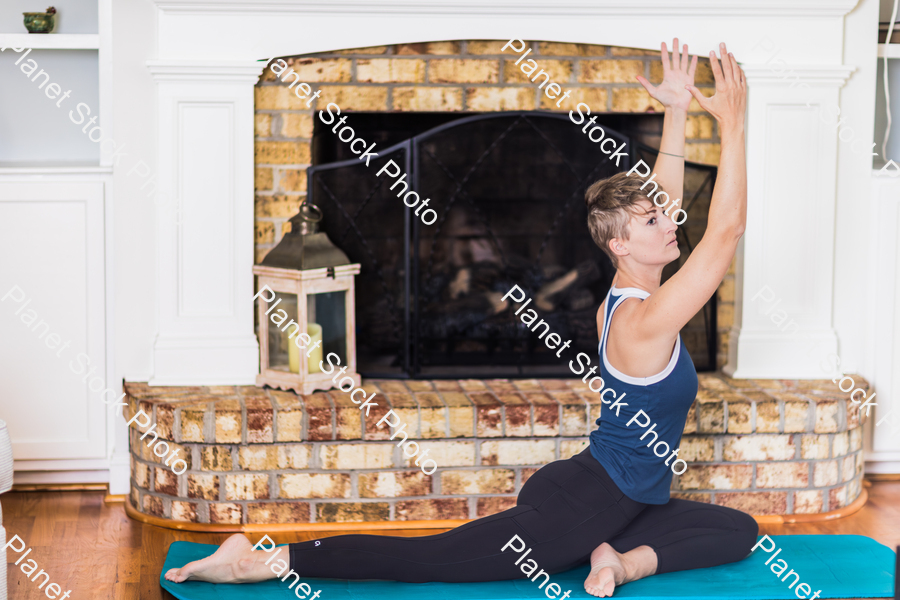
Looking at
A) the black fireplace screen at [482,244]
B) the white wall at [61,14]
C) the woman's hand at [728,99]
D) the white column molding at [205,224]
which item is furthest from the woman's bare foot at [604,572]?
the white wall at [61,14]

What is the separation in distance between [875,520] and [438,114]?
171cm

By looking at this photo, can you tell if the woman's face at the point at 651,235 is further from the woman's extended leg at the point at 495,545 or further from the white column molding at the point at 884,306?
the white column molding at the point at 884,306

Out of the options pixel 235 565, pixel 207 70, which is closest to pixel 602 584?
pixel 235 565

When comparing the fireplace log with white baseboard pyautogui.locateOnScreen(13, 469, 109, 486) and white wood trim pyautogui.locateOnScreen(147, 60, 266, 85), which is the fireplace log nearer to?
white wood trim pyautogui.locateOnScreen(147, 60, 266, 85)

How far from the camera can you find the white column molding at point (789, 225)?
2.70 metres

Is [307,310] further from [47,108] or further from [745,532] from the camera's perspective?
[745,532]

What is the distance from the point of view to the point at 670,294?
5.87 ft

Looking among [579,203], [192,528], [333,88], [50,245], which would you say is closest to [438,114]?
[333,88]

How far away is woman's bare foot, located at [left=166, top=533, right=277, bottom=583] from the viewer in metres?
2.00

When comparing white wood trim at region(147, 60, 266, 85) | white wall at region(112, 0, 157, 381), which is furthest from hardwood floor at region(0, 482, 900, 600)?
white wood trim at region(147, 60, 266, 85)

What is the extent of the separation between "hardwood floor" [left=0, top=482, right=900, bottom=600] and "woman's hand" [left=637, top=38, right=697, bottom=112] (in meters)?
1.25

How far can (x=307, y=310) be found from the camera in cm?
258

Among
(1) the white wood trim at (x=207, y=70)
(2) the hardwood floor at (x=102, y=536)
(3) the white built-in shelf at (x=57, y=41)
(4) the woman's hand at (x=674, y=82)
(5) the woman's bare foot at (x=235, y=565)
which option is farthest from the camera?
(3) the white built-in shelf at (x=57, y=41)

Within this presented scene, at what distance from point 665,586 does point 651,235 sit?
796 millimetres
